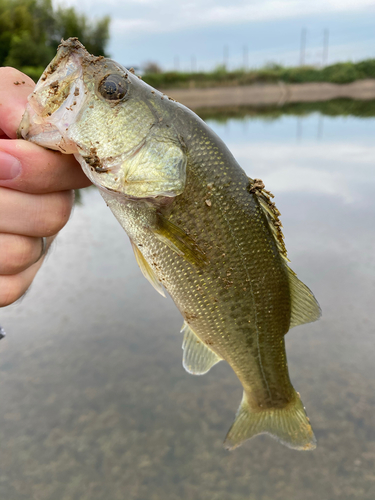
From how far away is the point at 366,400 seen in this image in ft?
10.5

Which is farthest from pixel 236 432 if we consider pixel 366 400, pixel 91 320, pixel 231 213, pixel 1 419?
pixel 91 320

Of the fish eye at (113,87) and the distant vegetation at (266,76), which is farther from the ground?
the distant vegetation at (266,76)

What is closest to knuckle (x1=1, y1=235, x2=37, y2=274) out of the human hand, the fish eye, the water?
the human hand

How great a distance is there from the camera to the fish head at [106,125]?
1285 mm

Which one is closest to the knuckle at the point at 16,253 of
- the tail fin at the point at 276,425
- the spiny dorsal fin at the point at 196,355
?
the spiny dorsal fin at the point at 196,355

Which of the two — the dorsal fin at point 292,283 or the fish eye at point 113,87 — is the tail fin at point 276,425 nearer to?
the dorsal fin at point 292,283

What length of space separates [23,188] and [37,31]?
3631 cm

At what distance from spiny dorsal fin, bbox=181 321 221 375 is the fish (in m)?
0.06

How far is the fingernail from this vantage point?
126cm

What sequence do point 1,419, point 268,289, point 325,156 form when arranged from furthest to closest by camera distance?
1. point 325,156
2. point 1,419
3. point 268,289

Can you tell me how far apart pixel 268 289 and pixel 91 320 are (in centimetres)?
300

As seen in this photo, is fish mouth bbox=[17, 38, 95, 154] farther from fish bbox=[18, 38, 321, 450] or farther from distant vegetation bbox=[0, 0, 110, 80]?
distant vegetation bbox=[0, 0, 110, 80]

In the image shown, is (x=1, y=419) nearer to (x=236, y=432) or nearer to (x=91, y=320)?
(x=91, y=320)

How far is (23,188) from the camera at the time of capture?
1.37m
